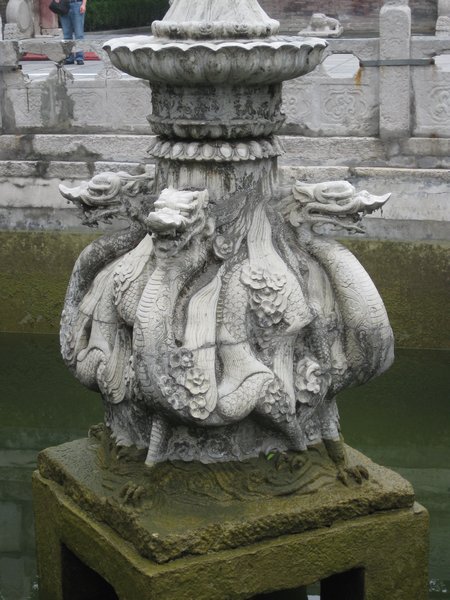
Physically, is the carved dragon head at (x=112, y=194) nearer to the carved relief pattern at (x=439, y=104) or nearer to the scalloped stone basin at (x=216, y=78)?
the scalloped stone basin at (x=216, y=78)

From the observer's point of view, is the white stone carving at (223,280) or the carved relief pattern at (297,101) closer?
the white stone carving at (223,280)

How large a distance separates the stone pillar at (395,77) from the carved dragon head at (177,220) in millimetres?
3811

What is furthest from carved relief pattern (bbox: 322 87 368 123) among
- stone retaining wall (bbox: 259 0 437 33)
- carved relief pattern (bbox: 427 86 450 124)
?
stone retaining wall (bbox: 259 0 437 33)

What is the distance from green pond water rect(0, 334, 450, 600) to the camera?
18.8 feet

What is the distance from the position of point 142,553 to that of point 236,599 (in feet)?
1.12

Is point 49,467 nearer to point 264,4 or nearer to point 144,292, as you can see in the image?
point 144,292

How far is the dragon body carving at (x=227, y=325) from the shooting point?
434 centimetres

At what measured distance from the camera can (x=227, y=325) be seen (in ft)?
14.6

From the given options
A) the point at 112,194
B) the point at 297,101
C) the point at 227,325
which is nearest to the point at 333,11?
the point at 297,101

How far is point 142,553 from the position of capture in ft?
14.2

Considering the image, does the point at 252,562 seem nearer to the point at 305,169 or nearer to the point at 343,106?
the point at 305,169

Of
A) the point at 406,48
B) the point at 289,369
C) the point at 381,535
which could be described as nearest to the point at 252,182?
the point at 289,369

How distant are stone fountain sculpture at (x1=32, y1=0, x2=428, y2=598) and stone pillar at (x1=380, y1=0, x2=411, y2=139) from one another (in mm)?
3505

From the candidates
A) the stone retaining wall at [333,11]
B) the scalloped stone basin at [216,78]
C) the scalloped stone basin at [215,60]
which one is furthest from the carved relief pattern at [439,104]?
the stone retaining wall at [333,11]
